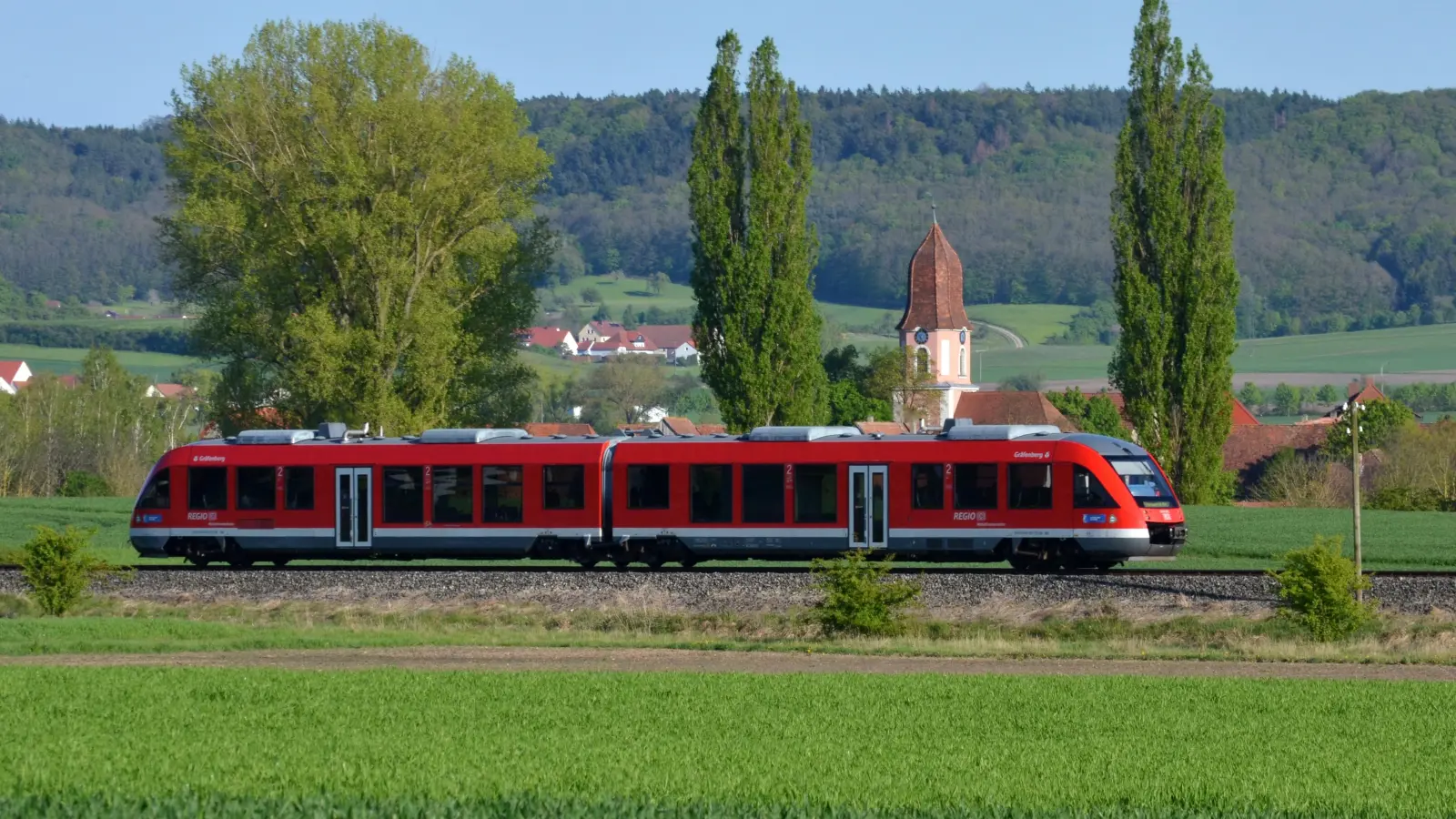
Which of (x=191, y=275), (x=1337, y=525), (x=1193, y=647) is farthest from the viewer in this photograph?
(x=191, y=275)

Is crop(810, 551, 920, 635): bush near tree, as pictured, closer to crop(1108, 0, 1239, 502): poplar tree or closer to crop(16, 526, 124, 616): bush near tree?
crop(16, 526, 124, 616): bush near tree

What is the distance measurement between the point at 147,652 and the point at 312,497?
9.85 metres

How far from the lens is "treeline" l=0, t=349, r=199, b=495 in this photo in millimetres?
81812

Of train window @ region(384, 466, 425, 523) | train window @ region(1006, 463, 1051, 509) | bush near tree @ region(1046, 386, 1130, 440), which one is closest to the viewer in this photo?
train window @ region(1006, 463, 1051, 509)

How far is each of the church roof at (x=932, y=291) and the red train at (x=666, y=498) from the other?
104 m

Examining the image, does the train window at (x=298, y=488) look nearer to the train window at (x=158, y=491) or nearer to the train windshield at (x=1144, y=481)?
the train window at (x=158, y=491)

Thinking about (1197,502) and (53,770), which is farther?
(1197,502)

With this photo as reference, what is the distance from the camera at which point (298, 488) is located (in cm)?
3491

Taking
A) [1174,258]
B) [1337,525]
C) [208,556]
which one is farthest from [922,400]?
[208,556]

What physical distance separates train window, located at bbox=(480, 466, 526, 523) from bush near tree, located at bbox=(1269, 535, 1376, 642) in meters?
14.1

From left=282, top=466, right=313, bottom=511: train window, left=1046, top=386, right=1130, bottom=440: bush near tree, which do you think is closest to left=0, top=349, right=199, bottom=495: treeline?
left=282, top=466, right=313, bottom=511: train window

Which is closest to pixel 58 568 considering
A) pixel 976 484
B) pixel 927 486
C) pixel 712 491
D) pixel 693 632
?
pixel 693 632

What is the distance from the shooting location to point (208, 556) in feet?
118

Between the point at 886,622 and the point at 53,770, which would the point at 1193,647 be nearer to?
the point at 886,622
